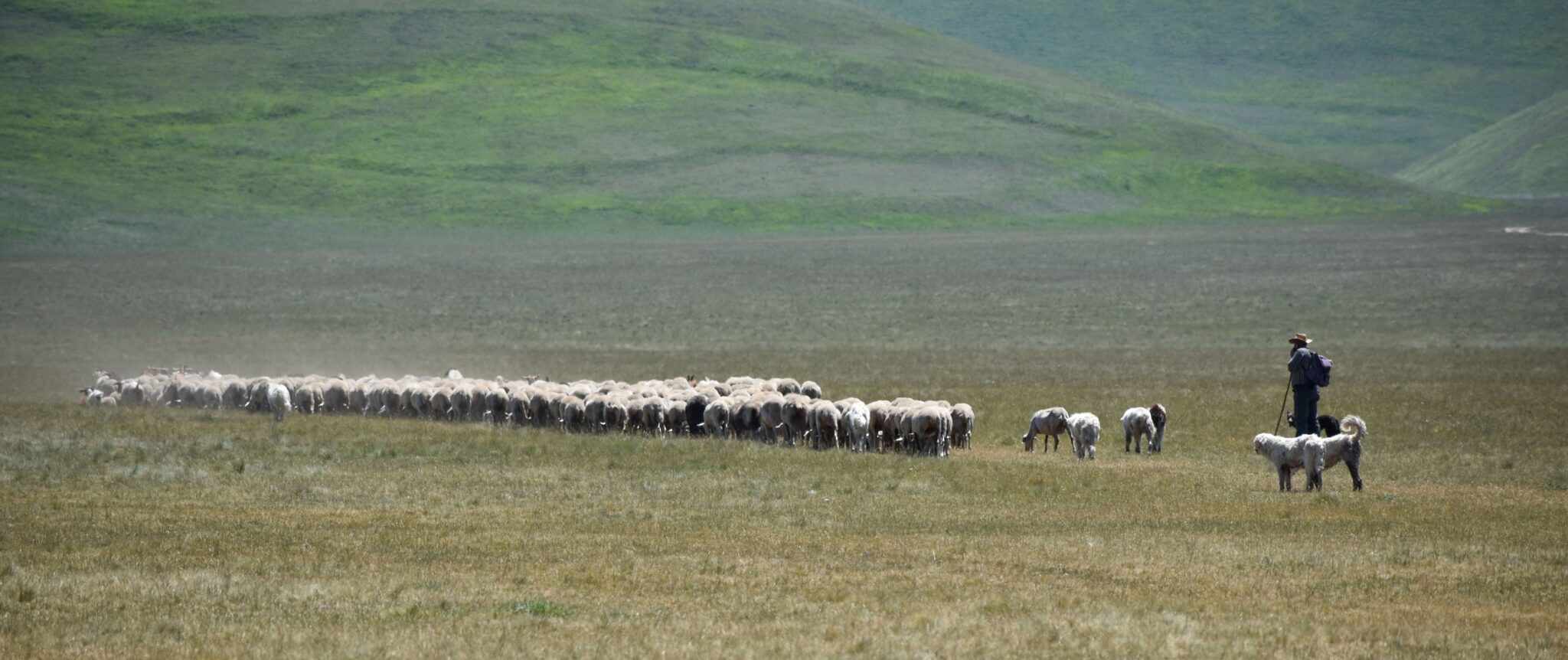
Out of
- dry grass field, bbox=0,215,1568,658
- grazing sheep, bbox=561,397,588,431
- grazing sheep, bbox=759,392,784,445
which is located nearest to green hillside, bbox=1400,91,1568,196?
dry grass field, bbox=0,215,1568,658

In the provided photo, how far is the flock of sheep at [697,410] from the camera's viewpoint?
21.8m

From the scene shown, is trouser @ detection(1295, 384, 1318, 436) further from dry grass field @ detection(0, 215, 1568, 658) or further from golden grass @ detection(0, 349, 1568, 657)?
dry grass field @ detection(0, 215, 1568, 658)

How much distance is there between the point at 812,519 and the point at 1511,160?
143850mm

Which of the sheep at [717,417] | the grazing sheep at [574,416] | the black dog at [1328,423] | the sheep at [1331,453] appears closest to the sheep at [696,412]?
the sheep at [717,417]

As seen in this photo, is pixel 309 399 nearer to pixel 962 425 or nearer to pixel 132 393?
pixel 132 393

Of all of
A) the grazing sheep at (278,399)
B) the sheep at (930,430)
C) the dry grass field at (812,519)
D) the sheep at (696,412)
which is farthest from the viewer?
the grazing sheep at (278,399)

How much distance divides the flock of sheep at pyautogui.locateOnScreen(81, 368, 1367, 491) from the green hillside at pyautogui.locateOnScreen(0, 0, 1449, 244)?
59.7m

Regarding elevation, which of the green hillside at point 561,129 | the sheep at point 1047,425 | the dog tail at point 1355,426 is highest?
the green hillside at point 561,129

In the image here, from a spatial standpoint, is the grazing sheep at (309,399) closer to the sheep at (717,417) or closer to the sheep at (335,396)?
the sheep at (335,396)

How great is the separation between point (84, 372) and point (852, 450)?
24.3 meters

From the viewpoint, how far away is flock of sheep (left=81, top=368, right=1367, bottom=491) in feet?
71.6

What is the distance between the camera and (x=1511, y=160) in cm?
14425

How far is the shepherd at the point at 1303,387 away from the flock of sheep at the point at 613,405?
180 inches

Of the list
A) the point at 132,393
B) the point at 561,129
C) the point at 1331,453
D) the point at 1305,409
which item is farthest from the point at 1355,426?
the point at 561,129
